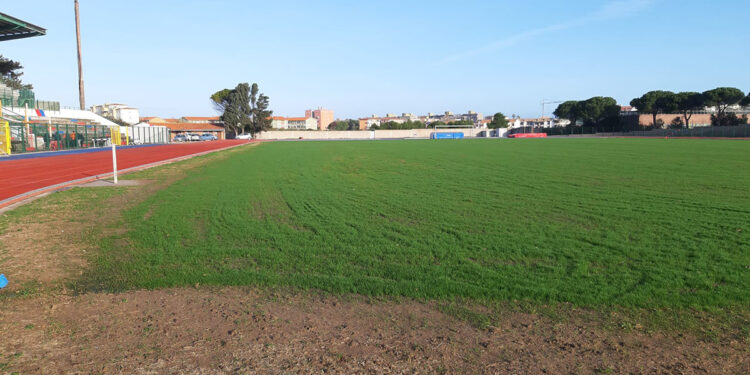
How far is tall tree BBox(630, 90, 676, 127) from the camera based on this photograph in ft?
292

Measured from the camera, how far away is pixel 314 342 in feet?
12.2

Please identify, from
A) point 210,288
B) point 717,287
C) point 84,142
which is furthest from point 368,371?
point 84,142

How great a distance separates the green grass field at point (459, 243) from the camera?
4910mm

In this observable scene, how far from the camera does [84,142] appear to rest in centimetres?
4175

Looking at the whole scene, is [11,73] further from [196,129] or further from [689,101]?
[689,101]

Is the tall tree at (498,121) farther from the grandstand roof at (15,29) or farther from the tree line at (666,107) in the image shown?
the grandstand roof at (15,29)

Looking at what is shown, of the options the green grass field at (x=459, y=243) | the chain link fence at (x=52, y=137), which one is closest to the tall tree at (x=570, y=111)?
the chain link fence at (x=52, y=137)

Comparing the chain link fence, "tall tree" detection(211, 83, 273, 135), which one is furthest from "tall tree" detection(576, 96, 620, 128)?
the chain link fence

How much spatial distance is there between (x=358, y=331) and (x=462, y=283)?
59.9 inches

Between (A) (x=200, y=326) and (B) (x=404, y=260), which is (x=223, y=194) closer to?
(B) (x=404, y=260)

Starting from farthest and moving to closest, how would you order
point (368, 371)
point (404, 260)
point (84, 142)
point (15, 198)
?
point (84, 142) < point (15, 198) < point (404, 260) < point (368, 371)

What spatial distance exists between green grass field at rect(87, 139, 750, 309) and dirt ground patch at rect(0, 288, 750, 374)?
0.58m

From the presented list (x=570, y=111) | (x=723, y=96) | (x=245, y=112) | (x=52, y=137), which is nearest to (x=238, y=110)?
(x=245, y=112)

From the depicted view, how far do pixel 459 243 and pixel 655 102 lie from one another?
102m
